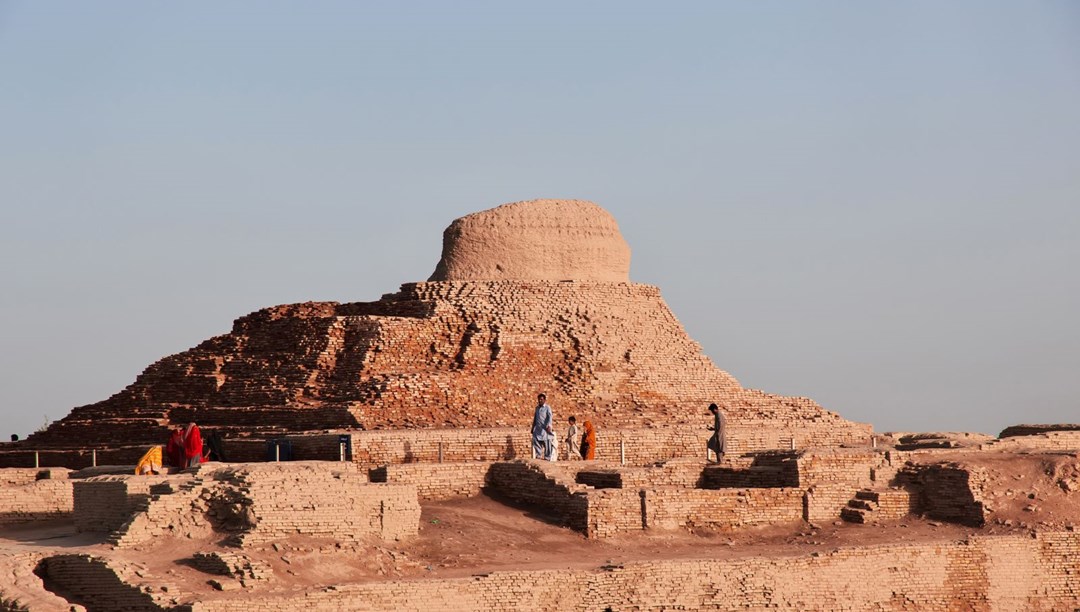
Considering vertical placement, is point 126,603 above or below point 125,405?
below

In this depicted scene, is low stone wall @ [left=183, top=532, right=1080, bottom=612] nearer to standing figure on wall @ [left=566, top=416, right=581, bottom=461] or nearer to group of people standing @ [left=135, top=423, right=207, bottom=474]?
group of people standing @ [left=135, top=423, right=207, bottom=474]

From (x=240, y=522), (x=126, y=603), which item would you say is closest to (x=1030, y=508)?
(x=240, y=522)

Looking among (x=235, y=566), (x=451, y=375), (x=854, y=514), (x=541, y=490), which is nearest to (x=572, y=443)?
(x=541, y=490)

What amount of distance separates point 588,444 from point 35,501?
8353 millimetres

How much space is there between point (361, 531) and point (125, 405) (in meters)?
14.3

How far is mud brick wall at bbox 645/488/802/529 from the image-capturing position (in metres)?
25.3

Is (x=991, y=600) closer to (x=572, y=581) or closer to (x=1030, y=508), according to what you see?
(x=1030, y=508)

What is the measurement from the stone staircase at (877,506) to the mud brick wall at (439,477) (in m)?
5.40

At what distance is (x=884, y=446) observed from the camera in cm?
3052

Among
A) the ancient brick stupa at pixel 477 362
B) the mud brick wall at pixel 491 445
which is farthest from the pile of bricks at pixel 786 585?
the ancient brick stupa at pixel 477 362

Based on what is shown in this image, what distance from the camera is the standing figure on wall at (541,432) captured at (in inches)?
1095

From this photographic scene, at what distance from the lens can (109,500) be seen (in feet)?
74.1

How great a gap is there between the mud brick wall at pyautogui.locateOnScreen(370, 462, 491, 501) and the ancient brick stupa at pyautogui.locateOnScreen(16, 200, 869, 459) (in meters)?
4.55

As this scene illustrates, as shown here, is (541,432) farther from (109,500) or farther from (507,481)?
(109,500)
